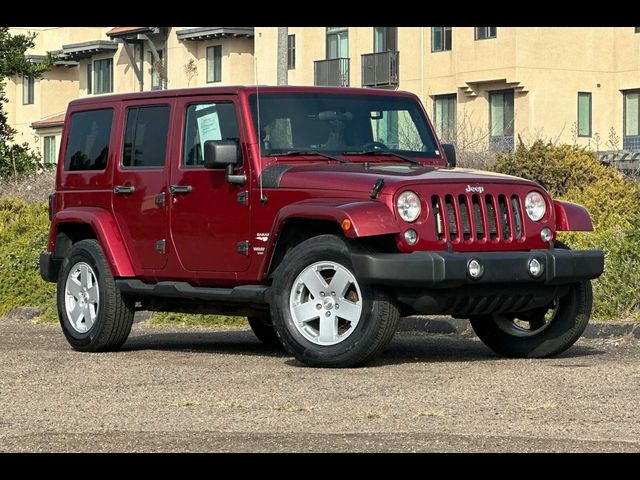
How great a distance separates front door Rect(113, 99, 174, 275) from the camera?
12.8 metres

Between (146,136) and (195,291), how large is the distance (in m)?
1.52

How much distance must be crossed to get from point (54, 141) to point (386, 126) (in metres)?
60.0

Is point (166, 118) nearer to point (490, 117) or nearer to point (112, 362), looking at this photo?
point (112, 362)

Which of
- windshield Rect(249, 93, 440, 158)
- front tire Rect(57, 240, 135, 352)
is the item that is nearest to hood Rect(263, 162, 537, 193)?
windshield Rect(249, 93, 440, 158)

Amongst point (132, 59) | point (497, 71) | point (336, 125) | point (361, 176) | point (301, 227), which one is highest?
point (132, 59)

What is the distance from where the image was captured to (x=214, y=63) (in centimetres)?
6072

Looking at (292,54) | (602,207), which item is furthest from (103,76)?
(602,207)

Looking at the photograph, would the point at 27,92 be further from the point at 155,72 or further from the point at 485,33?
the point at 485,33

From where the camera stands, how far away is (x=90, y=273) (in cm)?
1332

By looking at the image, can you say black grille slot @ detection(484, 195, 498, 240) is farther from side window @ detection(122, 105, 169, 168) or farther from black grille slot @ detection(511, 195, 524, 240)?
side window @ detection(122, 105, 169, 168)

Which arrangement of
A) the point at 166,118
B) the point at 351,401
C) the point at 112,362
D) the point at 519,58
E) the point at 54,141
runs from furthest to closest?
1. the point at 54,141
2. the point at 519,58
3. the point at 166,118
4. the point at 112,362
5. the point at 351,401

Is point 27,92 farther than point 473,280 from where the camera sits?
Yes

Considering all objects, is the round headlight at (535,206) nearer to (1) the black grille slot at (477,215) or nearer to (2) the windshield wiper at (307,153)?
(1) the black grille slot at (477,215)
